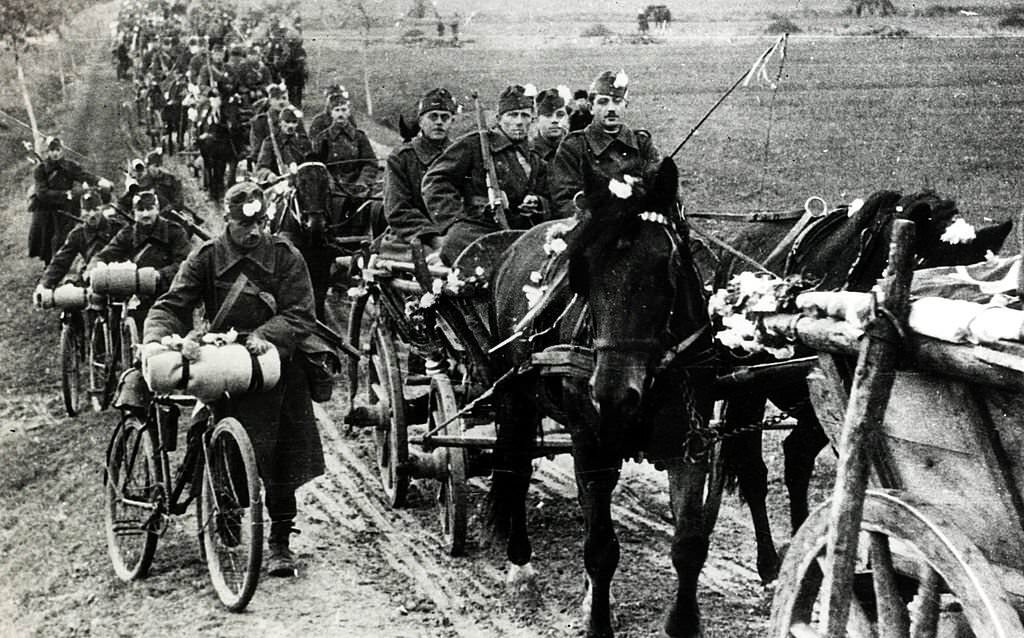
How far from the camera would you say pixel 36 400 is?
1181cm

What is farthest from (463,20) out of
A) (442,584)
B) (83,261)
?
(442,584)

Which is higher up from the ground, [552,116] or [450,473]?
[552,116]

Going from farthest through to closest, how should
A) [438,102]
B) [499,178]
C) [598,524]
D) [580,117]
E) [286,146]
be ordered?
[286,146] < [580,117] < [438,102] < [499,178] < [598,524]

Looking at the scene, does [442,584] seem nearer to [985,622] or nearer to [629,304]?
[629,304]

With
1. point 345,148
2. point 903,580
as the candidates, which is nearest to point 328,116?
point 345,148

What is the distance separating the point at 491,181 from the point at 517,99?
730mm

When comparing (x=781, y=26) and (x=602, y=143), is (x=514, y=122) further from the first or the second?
(x=781, y=26)

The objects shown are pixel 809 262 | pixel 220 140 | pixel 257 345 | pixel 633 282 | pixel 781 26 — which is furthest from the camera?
pixel 220 140

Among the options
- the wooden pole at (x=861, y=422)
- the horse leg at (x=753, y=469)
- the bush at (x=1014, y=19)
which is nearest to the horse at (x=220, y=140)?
the bush at (x=1014, y=19)

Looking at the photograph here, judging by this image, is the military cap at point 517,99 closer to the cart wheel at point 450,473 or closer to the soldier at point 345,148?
the cart wheel at point 450,473

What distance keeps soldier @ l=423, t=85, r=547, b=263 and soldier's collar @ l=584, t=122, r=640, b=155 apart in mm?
978

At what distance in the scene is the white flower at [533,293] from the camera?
6.16m

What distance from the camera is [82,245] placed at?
1208 cm

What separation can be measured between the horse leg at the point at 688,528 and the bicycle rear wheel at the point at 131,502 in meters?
3.25
